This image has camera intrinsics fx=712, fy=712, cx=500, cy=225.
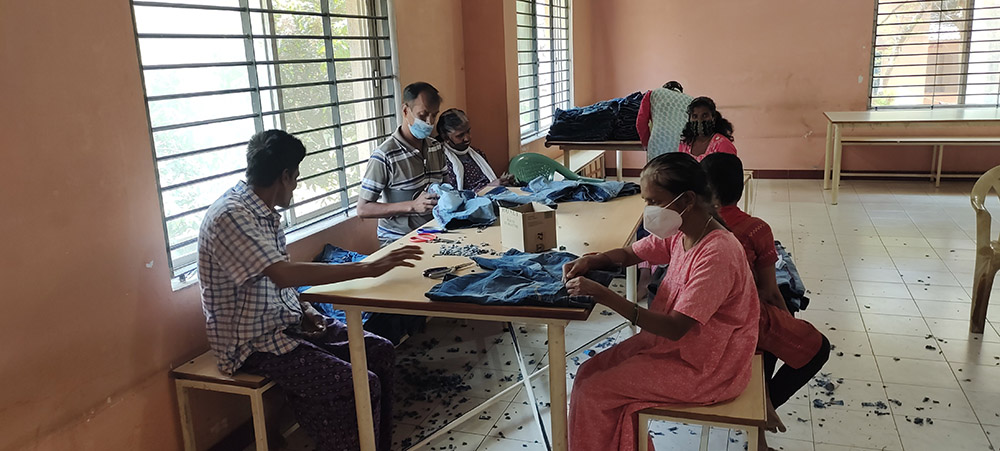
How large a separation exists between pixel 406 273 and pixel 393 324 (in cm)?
97

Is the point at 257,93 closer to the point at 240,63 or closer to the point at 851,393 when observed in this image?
the point at 240,63

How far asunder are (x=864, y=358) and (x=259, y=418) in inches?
107

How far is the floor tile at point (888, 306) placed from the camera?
395 cm

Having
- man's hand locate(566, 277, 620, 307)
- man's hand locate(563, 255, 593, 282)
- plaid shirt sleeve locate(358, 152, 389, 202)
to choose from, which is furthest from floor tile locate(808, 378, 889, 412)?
plaid shirt sleeve locate(358, 152, 389, 202)

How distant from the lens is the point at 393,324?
3.33m

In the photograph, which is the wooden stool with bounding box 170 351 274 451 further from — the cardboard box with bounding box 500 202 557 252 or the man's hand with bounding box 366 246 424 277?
the cardboard box with bounding box 500 202 557 252

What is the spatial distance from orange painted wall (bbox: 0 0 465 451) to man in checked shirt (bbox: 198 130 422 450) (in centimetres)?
22

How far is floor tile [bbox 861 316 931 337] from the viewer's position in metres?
3.68

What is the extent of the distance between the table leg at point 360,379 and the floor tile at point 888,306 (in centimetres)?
293

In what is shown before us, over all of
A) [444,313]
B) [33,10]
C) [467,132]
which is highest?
[33,10]

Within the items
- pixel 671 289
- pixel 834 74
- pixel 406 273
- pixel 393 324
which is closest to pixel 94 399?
pixel 406 273

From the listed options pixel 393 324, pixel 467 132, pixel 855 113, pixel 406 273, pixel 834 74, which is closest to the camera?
pixel 406 273

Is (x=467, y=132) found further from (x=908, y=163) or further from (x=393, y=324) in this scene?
(x=908, y=163)

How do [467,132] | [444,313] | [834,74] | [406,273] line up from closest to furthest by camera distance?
[444,313] → [406,273] → [467,132] → [834,74]
